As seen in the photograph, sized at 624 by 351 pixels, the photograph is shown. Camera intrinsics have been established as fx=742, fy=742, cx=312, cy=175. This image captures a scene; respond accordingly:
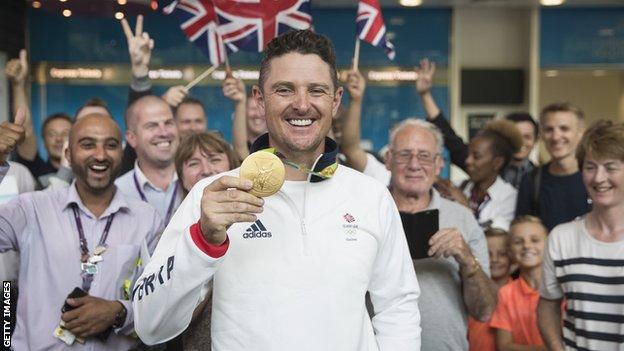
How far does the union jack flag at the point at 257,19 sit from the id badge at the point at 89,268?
89.1 inches

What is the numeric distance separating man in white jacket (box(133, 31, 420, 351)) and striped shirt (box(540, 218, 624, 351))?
3.77 feet

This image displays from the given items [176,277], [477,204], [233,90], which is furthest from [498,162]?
[176,277]

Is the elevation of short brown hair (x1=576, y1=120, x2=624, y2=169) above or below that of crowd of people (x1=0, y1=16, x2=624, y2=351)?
above

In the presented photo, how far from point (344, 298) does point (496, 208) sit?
119 inches

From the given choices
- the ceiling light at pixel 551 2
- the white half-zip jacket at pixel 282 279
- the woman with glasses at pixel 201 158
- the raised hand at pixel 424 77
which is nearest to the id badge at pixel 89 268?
the woman with glasses at pixel 201 158

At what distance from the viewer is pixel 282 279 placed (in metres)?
A: 2.12

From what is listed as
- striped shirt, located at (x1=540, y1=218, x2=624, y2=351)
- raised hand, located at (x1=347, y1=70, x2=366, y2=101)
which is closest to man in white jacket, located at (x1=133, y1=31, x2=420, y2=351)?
striped shirt, located at (x1=540, y1=218, x2=624, y2=351)

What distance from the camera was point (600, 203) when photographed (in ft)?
10.4

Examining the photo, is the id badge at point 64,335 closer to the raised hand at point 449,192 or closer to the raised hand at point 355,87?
the raised hand at point 449,192

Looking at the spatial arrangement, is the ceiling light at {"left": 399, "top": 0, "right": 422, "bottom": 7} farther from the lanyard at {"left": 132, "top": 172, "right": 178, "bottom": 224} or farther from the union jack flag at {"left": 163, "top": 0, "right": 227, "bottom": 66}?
the lanyard at {"left": 132, "top": 172, "right": 178, "bottom": 224}

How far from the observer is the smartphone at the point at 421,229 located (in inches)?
124

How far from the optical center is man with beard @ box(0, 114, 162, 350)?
A: 9.95ft

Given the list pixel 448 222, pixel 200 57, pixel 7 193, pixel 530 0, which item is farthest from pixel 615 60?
pixel 7 193

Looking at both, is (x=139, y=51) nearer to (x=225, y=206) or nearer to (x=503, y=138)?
(x=503, y=138)
